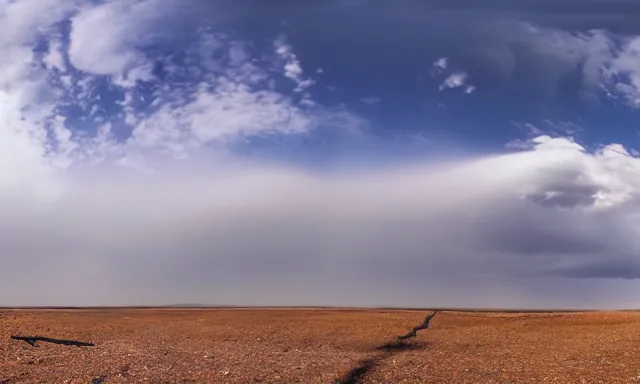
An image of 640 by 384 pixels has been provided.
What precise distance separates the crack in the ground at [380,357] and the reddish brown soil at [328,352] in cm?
11

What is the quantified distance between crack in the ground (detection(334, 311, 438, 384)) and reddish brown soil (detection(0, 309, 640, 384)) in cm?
11

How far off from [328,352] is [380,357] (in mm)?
3614

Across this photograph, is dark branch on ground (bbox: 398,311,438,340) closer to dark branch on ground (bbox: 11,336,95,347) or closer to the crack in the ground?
the crack in the ground

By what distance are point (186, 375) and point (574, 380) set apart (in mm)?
16720

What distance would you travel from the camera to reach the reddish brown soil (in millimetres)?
25141

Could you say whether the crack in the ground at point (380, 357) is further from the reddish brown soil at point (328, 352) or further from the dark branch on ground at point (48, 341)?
the dark branch on ground at point (48, 341)

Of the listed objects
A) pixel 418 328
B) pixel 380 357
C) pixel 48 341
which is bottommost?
pixel 380 357

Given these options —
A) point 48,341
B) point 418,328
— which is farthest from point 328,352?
point 48,341

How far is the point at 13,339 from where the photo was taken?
36.2m

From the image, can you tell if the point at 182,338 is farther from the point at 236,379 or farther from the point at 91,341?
the point at 236,379

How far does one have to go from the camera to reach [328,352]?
34375mm

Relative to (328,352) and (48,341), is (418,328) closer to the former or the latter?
(328,352)

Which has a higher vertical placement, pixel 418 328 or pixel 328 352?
pixel 418 328

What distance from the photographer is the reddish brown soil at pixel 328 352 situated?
25.1m
